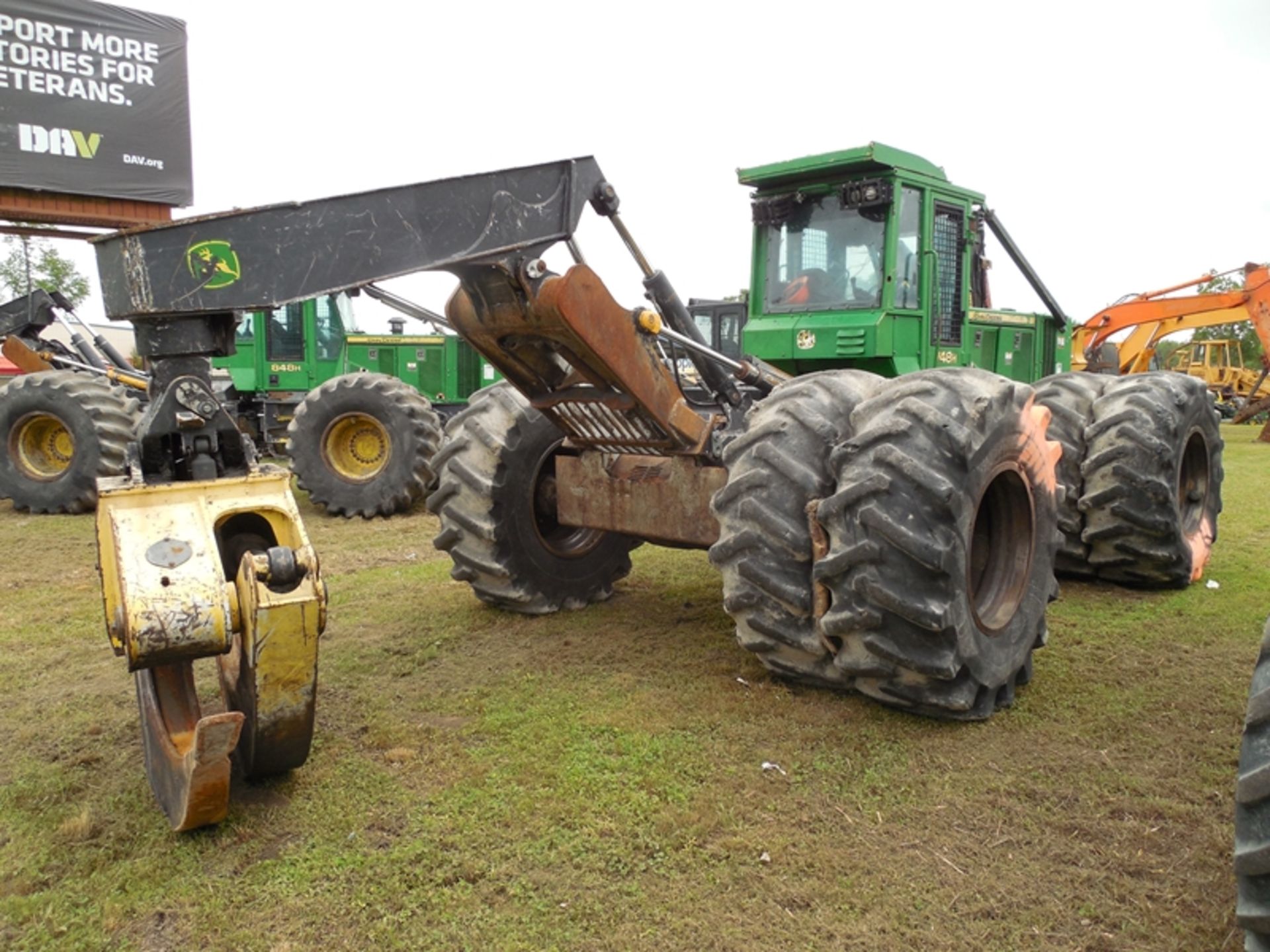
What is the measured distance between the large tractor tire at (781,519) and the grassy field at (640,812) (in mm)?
304

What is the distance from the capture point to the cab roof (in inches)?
224

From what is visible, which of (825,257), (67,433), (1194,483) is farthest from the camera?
(67,433)

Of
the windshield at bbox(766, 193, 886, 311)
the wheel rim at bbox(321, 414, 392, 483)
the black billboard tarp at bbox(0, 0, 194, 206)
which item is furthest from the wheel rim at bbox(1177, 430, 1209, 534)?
the black billboard tarp at bbox(0, 0, 194, 206)

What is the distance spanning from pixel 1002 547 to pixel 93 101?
1903 centimetres

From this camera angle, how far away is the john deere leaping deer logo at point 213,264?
116 inches

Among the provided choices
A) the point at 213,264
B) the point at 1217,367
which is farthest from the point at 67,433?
the point at 1217,367

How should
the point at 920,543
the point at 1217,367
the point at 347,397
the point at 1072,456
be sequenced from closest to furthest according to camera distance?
the point at 920,543 → the point at 1072,456 → the point at 347,397 → the point at 1217,367

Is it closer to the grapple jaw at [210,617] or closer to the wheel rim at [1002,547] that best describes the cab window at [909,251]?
the wheel rim at [1002,547]

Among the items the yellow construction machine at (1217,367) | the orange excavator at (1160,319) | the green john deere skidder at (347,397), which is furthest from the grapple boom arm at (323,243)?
the yellow construction machine at (1217,367)

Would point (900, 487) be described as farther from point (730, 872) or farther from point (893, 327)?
point (893, 327)

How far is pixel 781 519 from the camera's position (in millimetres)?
3682

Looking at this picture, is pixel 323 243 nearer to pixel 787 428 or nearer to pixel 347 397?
pixel 787 428

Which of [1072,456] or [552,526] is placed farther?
[1072,456]

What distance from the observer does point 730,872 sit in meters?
2.68
